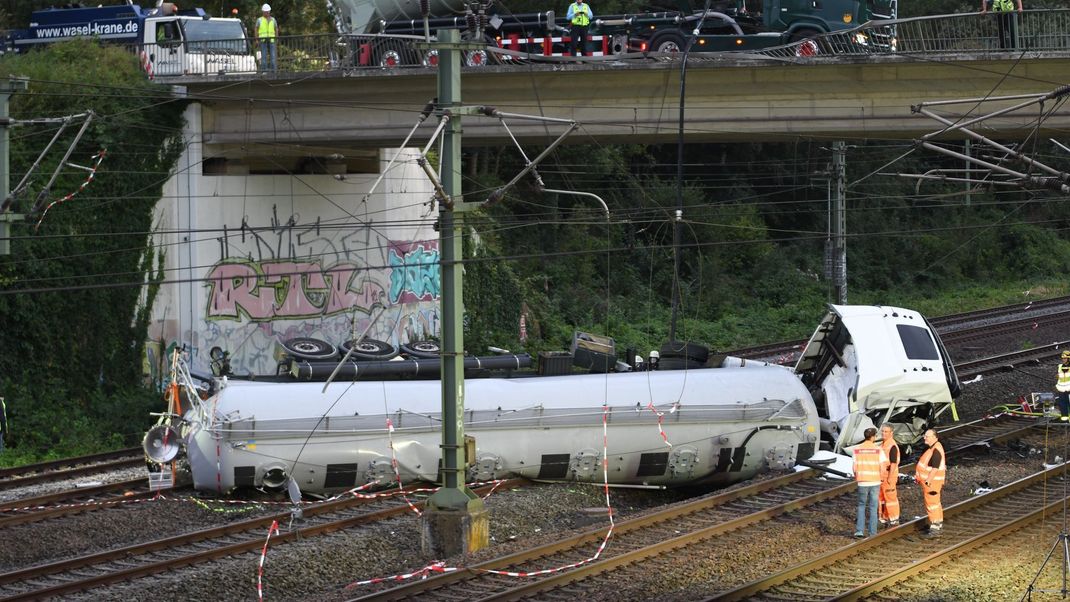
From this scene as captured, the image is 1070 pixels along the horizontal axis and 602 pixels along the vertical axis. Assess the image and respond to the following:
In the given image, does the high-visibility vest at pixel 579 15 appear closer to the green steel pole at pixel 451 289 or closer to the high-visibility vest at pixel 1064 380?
the high-visibility vest at pixel 1064 380

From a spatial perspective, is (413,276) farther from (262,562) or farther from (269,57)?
(262,562)

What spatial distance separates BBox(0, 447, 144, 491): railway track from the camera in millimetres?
21188

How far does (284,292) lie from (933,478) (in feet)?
70.2

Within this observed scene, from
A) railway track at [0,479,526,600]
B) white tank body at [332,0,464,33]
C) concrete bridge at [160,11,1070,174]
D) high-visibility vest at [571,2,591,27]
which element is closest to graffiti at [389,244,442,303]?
concrete bridge at [160,11,1070,174]

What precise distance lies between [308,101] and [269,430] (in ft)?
44.5

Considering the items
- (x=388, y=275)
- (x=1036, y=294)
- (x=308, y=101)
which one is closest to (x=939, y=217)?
(x=1036, y=294)

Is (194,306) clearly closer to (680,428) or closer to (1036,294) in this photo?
(680,428)

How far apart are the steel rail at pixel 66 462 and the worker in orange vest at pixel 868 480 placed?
14.0 meters

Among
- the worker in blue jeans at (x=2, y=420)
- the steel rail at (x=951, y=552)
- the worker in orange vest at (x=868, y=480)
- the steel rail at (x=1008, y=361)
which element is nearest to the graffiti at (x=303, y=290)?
the worker in blue jeans at (x=2, y=420)

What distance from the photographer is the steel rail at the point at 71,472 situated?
20.9 meters

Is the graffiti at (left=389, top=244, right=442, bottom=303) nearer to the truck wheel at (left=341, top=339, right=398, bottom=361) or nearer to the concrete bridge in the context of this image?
the concrete bridge

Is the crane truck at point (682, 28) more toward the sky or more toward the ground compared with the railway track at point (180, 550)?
more toward the sky

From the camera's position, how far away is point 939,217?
6266cm

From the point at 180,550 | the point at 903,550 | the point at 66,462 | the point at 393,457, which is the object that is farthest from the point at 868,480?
the point at 66,462
